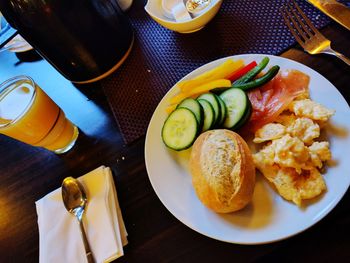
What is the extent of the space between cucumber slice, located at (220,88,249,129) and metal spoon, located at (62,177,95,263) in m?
0.46

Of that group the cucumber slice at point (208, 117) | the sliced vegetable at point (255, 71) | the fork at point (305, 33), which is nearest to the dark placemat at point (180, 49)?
the fork at point (305, 33)

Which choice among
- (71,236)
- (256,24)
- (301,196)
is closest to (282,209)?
(301,196)

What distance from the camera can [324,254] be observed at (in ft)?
2.20

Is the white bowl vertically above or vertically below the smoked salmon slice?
above

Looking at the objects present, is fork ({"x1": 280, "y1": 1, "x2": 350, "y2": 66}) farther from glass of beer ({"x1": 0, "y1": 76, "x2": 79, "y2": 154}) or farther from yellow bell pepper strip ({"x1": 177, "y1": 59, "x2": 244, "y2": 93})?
glass of beer ({"x1": 0, "y1": 76, "x2": 79, "y2": 154})

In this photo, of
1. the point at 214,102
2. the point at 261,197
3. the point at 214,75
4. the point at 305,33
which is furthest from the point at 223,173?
the point at 305,33

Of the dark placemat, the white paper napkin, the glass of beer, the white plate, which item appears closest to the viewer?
the white plate

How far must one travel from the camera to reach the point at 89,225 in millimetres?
821

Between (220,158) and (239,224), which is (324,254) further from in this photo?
(220,158)

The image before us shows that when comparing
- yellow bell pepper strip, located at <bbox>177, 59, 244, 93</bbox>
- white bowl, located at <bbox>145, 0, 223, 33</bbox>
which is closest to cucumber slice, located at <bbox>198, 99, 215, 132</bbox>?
yellow bell pepper strip, located at <bbox>177, 59, 244, 93</bbox>

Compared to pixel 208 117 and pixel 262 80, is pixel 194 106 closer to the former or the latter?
pixel 208 117

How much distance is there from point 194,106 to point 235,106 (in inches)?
4.6

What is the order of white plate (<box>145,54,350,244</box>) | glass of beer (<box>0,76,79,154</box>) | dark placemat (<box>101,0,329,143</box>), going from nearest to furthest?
white plate (<box>145,54,350,244</box>), glass of beer (<box>0,76,79,154</box>), dark placemat (<box>101,0,329,143</box>)

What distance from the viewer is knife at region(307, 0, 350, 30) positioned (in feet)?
3.07
